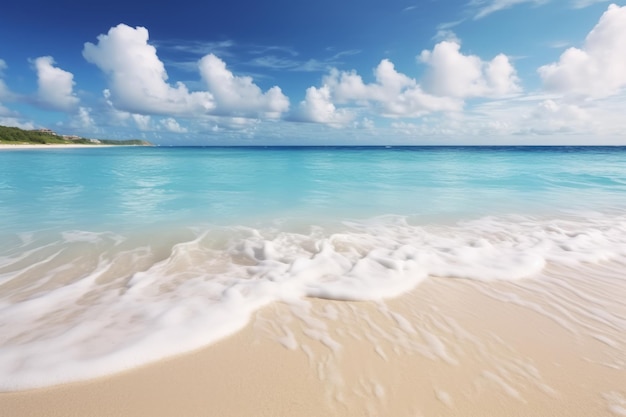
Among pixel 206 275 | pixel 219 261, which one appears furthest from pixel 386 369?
pixel 219 261

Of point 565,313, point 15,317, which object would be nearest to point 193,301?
point 15,317

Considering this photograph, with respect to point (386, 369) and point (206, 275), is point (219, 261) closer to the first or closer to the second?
point (206, 275)

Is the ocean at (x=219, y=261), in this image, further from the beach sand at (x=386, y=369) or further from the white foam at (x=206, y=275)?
the beach sand at (x=386, y=369)

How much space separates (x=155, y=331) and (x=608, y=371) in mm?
4127

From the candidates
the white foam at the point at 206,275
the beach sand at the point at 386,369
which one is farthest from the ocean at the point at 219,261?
the beach sand at the point at 386,369

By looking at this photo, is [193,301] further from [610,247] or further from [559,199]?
[559,199]

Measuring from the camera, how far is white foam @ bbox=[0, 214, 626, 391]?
2928mm

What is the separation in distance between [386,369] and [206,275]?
9.88ft

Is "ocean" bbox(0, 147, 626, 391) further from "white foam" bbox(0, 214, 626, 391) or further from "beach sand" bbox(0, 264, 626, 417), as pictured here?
"beach sand" bbox(0, 264, 626, 417)

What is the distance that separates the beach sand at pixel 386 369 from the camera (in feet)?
7.40

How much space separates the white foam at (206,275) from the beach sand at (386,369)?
0.11 metres

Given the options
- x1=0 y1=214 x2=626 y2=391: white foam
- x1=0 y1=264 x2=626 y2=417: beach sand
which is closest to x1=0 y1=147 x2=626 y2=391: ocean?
x1=0 y1=214 x2=626 y2=391: white foam

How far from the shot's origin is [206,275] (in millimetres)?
4633

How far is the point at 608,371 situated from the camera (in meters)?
2.62
